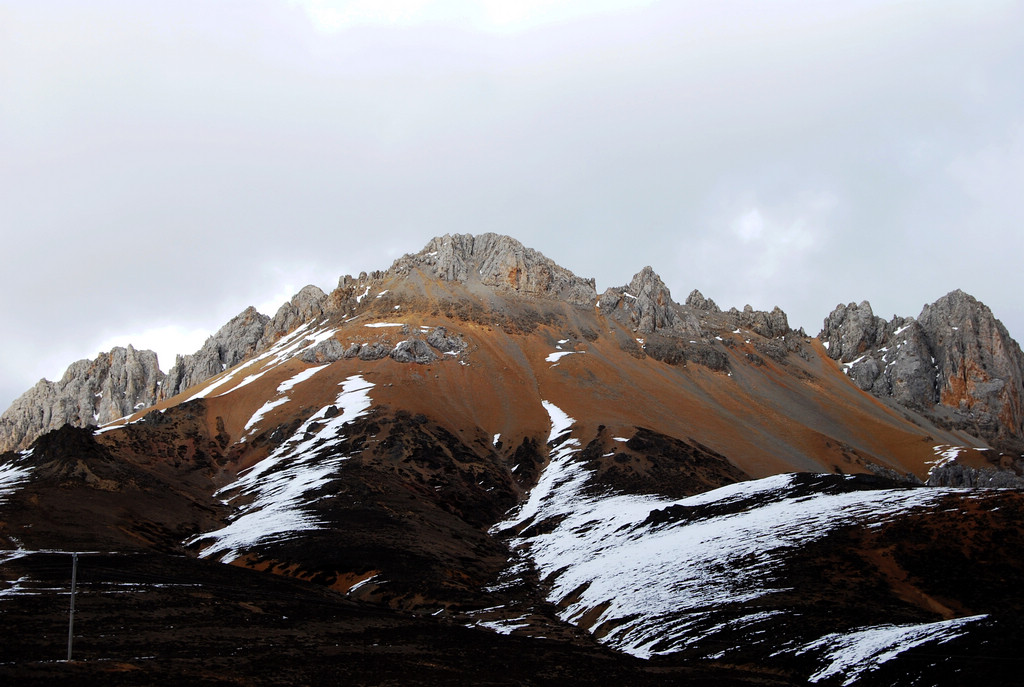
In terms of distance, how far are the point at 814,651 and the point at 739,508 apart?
46.2m

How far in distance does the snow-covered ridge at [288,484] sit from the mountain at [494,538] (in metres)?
0.77

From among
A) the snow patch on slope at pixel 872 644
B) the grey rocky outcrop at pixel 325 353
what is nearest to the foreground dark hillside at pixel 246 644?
the snow patch on slope at pixel 872 644

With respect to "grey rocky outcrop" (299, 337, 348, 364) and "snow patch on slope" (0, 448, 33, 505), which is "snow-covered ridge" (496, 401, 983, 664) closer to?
"snow patch on slope" (0, 448, 33, 505)

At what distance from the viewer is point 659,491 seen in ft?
413

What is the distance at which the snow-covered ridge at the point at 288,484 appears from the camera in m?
102

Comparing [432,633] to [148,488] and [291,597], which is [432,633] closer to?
[291,597]

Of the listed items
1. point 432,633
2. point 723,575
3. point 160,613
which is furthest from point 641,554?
point 160,613

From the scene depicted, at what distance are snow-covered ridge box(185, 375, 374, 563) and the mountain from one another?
0.77m

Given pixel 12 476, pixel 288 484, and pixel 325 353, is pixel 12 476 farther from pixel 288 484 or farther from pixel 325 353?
pixel 325 353

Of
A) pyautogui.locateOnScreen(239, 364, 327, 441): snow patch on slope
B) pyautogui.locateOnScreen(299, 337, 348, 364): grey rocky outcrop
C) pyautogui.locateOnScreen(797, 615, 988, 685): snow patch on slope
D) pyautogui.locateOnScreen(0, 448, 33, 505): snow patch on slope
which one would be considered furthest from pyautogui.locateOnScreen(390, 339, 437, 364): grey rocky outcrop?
pyautogui.locateOnScreen(797, 615, 988, 685): snow patch on slope

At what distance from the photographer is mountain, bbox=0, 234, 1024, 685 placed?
46812 millimetres

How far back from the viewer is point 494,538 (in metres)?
122

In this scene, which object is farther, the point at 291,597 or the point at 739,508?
the point at 739,508

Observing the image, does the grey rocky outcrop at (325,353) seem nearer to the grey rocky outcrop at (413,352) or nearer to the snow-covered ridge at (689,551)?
the grey rocky outcrop at (413,352)
